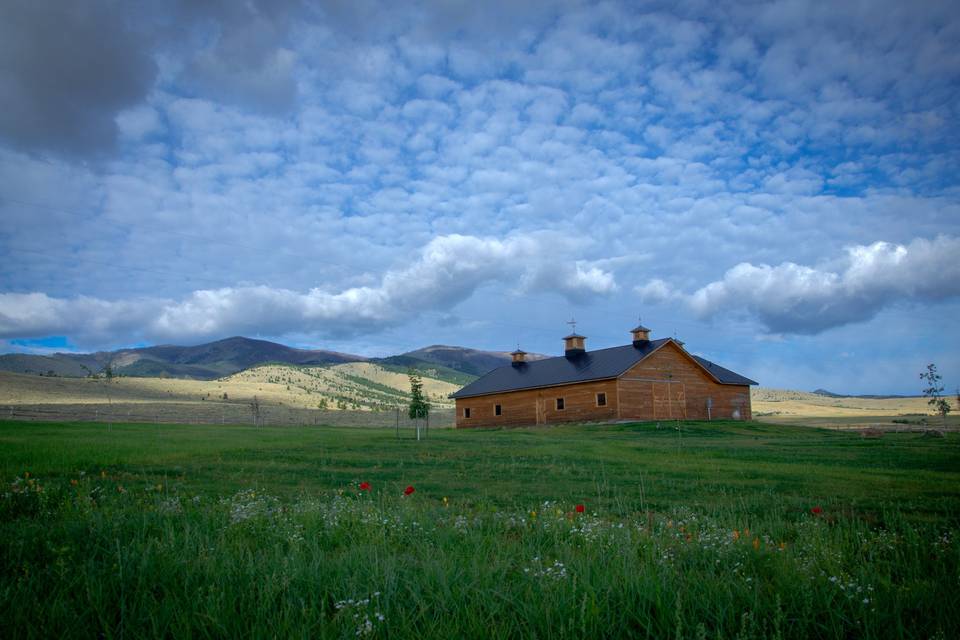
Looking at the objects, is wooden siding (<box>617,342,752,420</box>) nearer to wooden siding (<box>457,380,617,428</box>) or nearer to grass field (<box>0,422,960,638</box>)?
wooden siding (<box>457,380,617,428</box>)

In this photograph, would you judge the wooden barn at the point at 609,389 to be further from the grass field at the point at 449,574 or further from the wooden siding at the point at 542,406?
the grass field at the point at 449,574

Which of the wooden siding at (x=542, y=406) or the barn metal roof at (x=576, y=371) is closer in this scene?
the wooden siding at (x=542, y=406)

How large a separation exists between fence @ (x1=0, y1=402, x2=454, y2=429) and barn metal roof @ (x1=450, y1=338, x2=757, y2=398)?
8682 mm

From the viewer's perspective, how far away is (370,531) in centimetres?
581

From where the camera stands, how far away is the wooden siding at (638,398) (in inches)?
1737

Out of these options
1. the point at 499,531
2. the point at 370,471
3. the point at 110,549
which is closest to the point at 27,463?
the point at 370,471

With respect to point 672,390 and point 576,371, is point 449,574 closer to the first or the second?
point 576,371

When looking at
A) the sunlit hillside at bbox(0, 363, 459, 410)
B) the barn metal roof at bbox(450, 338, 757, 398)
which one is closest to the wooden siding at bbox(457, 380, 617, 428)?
the barn metal roof at bbox(450, 338, 757, 398)

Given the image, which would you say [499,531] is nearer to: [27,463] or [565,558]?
[565,558]

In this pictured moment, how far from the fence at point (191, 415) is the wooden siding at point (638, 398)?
8867 millimetres

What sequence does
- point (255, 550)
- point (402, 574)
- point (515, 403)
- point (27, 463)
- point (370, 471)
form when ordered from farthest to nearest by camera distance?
point (515, 403) → point (370, 471) → point (27, 463) → point (255, 550) → point (402, 574)

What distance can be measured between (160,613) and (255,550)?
1793mm

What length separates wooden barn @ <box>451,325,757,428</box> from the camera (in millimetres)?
44469

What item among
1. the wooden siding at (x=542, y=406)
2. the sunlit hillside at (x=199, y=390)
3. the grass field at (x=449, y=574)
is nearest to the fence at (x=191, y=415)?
the sunlit hillside at (x=199, y=390)
